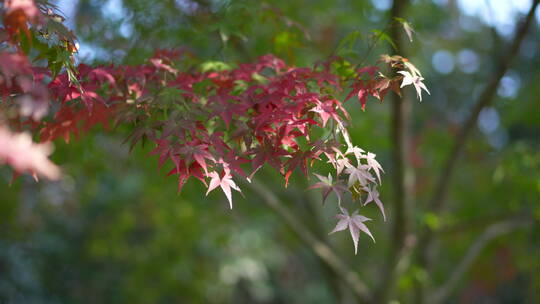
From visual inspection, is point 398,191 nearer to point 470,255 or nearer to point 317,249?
point 317,249

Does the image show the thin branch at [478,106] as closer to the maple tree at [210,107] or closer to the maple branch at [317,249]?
the maple branch at [317,249]

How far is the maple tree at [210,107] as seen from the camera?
4.25ft

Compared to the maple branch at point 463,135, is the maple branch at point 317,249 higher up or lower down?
lower down

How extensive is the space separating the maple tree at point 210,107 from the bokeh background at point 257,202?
1.04 feet

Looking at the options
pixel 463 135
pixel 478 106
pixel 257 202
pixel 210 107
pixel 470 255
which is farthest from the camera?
pixel 257 202

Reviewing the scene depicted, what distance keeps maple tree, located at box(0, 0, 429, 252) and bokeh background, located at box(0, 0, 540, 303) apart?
1.04 ft

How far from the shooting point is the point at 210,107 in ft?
4.92

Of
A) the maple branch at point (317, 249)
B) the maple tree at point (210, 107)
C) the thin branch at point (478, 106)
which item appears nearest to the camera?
the maple tree at point (210, 107)

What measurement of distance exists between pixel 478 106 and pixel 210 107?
2092 millimetres

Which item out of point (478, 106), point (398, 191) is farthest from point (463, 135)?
point (398, 191)

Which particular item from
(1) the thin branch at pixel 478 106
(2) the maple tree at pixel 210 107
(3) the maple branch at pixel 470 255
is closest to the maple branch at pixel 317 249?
(3) the maple branch at pixel 470 255

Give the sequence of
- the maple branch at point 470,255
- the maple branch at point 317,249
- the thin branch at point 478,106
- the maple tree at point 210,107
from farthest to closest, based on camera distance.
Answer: the maple branch at point 470,255 < the maple branch at point 317,249 < the thin branch at point 478,106 < the maple tree at point 210,107

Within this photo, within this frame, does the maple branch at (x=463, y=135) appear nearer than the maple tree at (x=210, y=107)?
No

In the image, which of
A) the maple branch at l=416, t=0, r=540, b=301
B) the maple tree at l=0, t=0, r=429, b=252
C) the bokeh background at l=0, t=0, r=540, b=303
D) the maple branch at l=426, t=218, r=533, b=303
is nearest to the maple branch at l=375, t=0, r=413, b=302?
the bokeh background at l=0, t=0, r=540, b=303
